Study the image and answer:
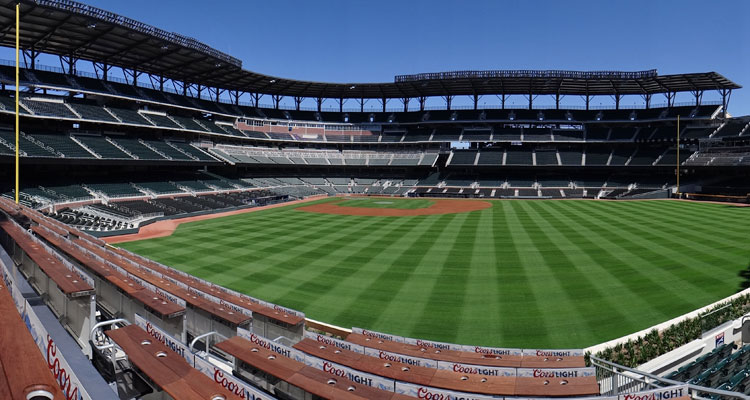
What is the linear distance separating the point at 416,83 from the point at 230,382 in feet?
227

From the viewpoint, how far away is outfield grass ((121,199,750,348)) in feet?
40.9

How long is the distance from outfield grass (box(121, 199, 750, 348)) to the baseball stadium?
155 mm

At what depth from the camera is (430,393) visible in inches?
215

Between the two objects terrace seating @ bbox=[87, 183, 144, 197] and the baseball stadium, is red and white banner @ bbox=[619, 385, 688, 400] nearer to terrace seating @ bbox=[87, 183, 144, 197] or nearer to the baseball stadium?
the baseball stadium

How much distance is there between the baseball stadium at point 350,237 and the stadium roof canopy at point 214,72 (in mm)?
420

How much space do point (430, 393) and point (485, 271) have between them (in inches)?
527

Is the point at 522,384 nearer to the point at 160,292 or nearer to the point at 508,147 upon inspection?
the point at 160,292

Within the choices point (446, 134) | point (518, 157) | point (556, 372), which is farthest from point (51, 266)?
point (446, 134)

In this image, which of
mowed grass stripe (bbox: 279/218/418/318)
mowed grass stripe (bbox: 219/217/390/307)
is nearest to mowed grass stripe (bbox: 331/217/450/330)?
mowed grass stripe (bbox: 279/218/418/318)

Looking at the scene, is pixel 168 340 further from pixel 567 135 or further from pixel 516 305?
pixel 567 135

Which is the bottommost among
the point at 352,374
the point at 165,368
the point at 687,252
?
the point at 687,252

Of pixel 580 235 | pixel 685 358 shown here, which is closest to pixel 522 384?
pixel 685 358

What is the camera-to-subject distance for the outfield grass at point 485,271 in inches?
491

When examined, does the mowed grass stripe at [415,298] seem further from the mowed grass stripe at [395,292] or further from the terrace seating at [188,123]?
the terrace seating at [188,123]
